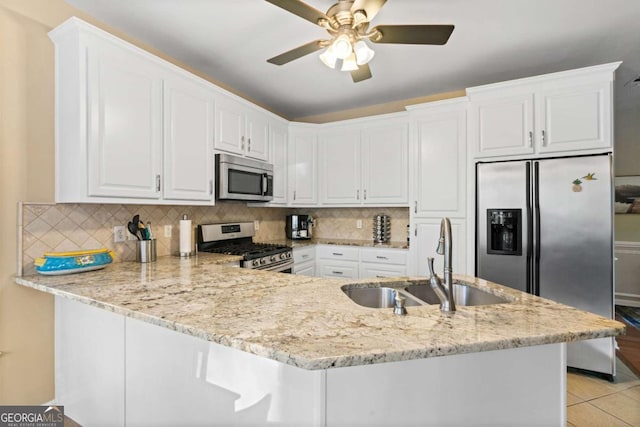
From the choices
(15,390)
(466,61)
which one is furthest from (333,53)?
(15,390)

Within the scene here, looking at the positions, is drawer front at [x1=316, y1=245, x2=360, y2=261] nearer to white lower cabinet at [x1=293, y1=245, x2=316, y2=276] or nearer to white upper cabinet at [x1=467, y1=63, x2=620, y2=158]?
white lower cabinet at [x1=293, y1=245, x2=316, y2=276]

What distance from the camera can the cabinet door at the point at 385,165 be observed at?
3.41 meters

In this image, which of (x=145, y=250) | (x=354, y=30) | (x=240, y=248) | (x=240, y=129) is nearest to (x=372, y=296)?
(x=354, y=30)

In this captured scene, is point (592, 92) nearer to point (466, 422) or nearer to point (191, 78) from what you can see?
point (466, 422)

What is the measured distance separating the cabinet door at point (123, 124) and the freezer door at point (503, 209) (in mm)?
2697

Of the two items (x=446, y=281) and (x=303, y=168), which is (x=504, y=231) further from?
(x=303, y=168)

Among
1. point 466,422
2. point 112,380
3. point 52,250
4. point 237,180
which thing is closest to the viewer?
point 466,422

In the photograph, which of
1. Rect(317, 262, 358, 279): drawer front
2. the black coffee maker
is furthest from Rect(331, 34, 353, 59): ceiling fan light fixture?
the black coffee maker

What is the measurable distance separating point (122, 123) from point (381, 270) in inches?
106

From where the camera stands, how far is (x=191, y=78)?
2391 millimetres

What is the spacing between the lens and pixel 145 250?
2227 mm

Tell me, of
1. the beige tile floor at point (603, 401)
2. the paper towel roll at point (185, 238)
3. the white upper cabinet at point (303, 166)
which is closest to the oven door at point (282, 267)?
the paper towel roll at point (185, 238)

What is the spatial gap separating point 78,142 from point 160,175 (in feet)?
1.70

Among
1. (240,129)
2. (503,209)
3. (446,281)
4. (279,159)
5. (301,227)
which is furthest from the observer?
(301,227)
